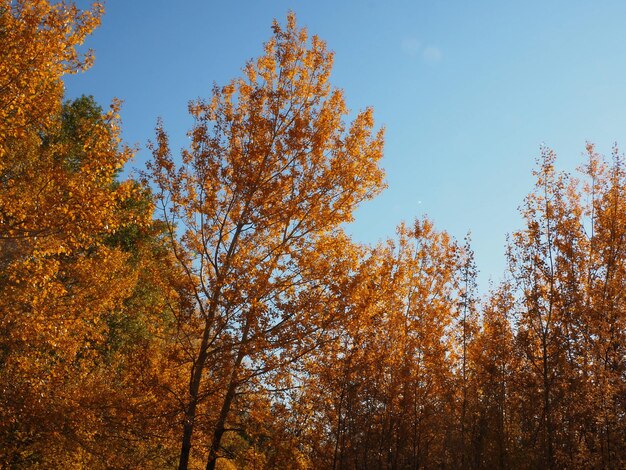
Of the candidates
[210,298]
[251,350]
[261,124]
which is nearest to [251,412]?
[251,350]

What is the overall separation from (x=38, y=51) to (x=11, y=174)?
21.8 feet

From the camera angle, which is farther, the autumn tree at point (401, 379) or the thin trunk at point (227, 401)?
the autumn tree at point (401, 379)

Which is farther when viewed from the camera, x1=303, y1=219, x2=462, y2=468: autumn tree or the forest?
x1=303, y1=219, x2=462, y2=468: autumn tree

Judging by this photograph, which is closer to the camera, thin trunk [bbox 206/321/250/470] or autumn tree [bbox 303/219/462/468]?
thin trunk [bbox 206/321/250/470]

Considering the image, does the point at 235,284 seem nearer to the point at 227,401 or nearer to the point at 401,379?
the point at 227,401

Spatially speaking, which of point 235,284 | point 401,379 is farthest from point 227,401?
point 401,379

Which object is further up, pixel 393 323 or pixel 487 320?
pixel 487 320

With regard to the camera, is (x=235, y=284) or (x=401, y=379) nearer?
(x=235, y=284)

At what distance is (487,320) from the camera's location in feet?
51.8

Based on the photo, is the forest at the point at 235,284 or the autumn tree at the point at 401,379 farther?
the autumn tree at the point at 401,379

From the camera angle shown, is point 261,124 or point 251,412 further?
point 261,124

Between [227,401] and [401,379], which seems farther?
[401,379]

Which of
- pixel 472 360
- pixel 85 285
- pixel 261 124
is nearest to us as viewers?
pixel 261 124

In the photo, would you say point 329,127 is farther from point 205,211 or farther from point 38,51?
point 38,51
